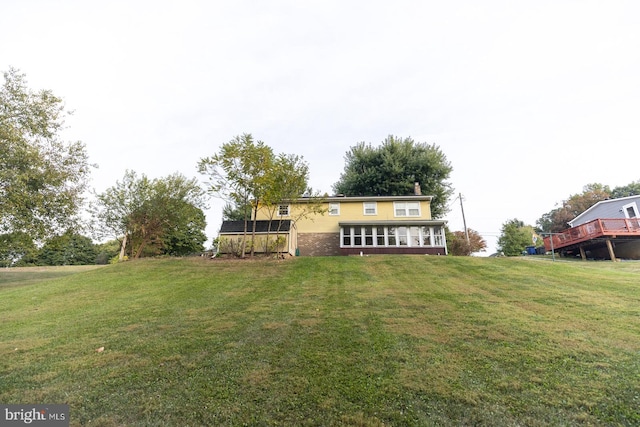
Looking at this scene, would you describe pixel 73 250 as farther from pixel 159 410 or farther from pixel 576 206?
pixel 576 206

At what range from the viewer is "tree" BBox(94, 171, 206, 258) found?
922 inches

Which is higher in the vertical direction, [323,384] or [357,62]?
[357,62]

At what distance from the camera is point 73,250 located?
45031 millimetres

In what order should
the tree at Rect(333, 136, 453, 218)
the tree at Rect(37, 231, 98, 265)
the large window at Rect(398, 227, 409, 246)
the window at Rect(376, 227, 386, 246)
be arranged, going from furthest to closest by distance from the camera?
the tree at Rect(37, 231, 98, 265)
the tree at Rect(333, 136, 453, 218)
the window at Rect(376, 227, 386, 246)
the large window at Rect(398, 227, 409, 246)

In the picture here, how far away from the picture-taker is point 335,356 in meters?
4.00

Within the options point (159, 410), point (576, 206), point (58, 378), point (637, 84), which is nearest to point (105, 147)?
point (58, 378)

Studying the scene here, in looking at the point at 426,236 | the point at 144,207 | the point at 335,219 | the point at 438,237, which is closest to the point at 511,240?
the point at 438,237

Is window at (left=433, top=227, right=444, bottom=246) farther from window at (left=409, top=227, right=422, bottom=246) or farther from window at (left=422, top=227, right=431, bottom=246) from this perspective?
window at (left=409, top=227, right=422, bottom=246)

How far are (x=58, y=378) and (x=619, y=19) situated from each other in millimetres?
16533

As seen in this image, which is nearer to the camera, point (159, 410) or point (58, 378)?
point (159, 410)

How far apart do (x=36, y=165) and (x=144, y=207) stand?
10991mm

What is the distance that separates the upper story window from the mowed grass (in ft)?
41.8

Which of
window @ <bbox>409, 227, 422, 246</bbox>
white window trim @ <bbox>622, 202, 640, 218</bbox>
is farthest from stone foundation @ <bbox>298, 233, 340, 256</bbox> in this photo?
white window trim @ <bbox>622, 202, 640, 218</bbox>

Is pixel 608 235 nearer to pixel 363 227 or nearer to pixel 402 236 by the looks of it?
pixel 402 236
